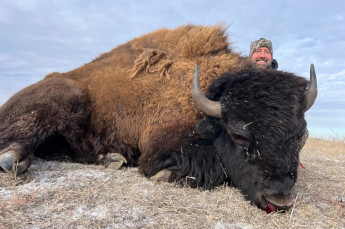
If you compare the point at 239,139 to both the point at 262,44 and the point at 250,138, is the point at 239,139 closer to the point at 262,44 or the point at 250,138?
the point at 250,138

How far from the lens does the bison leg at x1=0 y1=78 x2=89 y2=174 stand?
12.8 ft

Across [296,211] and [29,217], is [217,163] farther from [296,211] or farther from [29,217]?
[29,217]

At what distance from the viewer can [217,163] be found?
3654 mm

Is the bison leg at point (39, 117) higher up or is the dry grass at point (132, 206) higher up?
the bison leg at point (39, 117)

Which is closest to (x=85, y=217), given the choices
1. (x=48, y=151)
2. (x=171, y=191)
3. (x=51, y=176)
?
(x=171, y=191)

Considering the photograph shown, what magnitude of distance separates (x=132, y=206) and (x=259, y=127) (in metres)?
1.48

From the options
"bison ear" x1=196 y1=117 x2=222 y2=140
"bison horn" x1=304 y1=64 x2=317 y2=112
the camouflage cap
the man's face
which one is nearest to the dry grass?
"bison ear" x1=196 y1=117 x2=222 y2=140

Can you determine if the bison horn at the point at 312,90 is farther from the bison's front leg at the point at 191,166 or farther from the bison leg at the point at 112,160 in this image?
the bison leg at the point at 112,160

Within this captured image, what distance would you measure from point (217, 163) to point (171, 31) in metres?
2.63

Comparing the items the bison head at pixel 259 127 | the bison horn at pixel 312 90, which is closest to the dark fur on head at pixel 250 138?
the bison head at pixel 259 127

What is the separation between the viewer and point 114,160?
4.43 meters

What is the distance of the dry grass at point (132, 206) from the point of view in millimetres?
2420

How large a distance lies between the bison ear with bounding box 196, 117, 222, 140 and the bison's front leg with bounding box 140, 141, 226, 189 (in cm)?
14

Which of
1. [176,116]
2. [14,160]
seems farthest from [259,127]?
[14,160]
